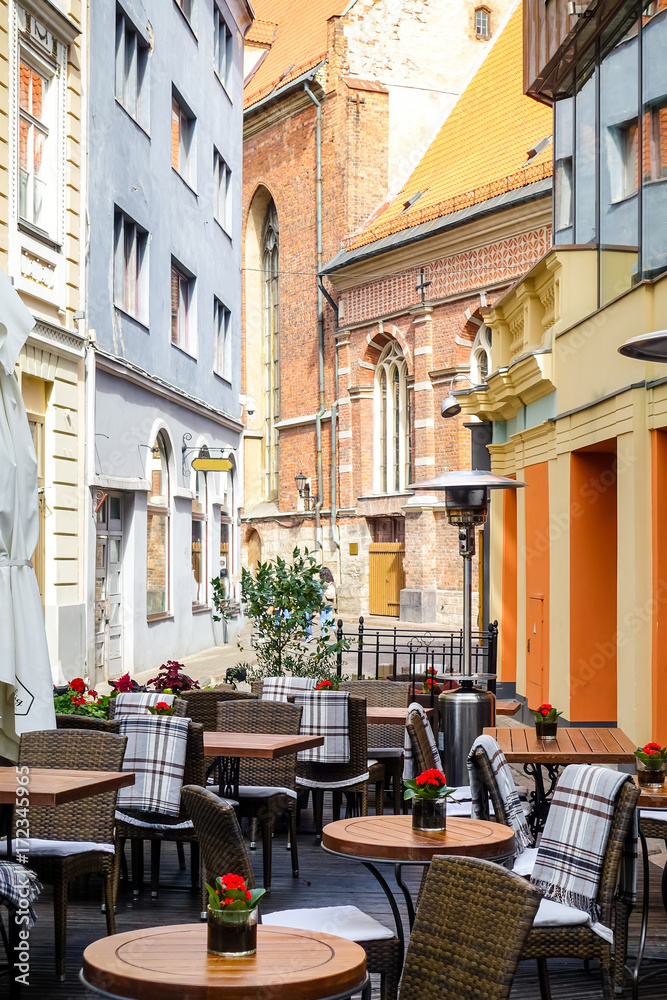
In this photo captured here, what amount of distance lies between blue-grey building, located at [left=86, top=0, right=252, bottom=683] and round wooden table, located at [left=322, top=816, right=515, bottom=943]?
1153 cm

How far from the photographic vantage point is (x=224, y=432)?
2545cm

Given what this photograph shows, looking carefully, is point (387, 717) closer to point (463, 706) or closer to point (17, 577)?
point (463, 706)

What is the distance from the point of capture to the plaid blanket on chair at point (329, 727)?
7730 millimetres

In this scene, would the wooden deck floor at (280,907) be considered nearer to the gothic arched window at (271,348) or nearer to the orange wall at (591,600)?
the orange wall at (591,600)

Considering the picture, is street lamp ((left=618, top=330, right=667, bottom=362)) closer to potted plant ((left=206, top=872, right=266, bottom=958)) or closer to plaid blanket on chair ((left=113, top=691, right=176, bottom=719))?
plaid blanket on chair ((left=113, top=691, right=176, bottom=719))

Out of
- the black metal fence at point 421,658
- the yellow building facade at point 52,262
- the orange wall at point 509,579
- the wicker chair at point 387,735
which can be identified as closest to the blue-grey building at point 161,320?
the yellow building facade at point 52,262

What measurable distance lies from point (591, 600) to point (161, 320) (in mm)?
10365

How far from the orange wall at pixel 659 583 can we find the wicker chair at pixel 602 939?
4561 mm

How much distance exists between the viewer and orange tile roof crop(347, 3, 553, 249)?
29.6 m

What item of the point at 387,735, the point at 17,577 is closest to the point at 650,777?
the point at 17,577

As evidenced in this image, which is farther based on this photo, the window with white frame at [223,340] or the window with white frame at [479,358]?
the window with white frame at [479,358]

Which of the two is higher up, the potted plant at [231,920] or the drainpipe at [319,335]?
the drainpipe at [319,335]

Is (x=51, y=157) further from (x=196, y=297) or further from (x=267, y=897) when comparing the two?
(x=267, y=897)

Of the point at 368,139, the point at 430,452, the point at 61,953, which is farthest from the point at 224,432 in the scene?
the point at 61,953
